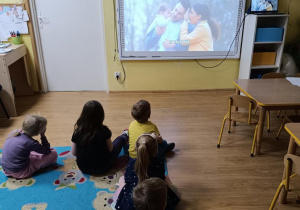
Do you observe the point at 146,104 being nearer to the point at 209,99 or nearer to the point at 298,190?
the point at 298,190

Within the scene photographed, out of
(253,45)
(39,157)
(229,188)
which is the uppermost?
(253,45)

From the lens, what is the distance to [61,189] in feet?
7.00

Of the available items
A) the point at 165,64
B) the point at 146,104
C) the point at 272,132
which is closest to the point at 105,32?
the point at 165,64

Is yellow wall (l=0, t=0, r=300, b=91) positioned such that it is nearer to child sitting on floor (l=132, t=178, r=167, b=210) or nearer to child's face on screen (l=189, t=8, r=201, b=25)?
child's face on screen (l=189, t=8, r=201, b=25)

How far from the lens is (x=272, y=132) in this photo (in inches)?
121

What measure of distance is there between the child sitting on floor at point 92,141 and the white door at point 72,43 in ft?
7.20

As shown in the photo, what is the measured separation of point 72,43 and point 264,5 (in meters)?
2.84

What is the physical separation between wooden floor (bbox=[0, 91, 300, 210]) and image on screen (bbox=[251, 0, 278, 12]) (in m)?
1.30

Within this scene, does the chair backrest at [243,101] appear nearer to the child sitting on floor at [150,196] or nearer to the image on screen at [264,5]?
the child sitting on floor at [150,196]

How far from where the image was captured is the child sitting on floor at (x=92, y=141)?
6.91ft

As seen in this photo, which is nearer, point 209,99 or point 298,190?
point 298,190

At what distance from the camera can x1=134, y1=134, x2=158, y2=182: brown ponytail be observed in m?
1.61

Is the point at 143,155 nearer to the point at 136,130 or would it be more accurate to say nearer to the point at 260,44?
the point at 136,130

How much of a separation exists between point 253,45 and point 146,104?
226 centimetres
